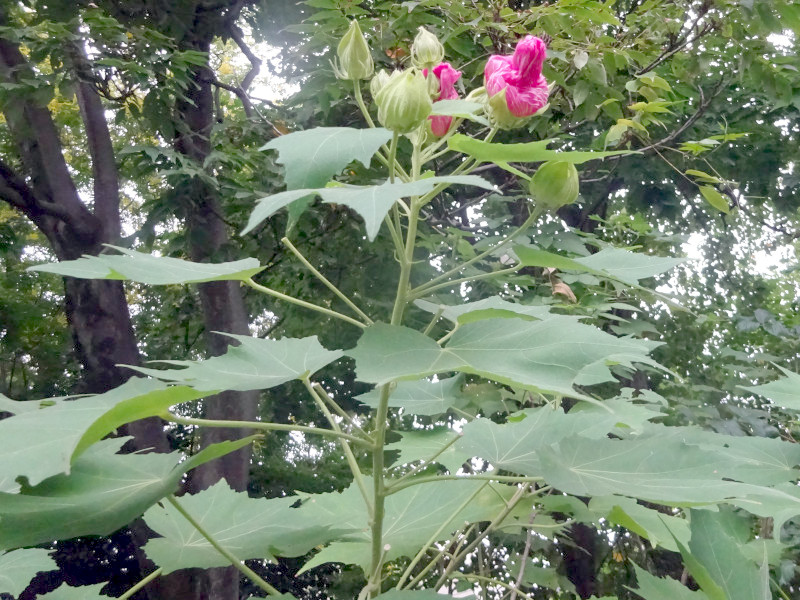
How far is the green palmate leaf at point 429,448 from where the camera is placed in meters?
0.79

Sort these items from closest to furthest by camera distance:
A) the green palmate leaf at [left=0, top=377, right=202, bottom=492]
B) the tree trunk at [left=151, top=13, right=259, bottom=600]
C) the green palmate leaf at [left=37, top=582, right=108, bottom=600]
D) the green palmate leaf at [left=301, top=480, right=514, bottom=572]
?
the green palmate leaf at [left=0, top=377, right=202, bottom=492] < the green palmate leaf at [left=37, top=582, right=108, bottom=600] < the green palmate leaf at [left=301, top=480, right=514, bottom=572] < the tree trunk at [left=151, top=13, right=259, bottom=600]

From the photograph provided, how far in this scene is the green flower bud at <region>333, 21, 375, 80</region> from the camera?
0.69 metres

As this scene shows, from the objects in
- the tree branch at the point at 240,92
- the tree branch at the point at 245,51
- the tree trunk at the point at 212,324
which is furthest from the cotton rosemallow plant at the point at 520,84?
the tree branch at the point at 245,51

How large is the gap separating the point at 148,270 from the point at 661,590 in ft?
1.72

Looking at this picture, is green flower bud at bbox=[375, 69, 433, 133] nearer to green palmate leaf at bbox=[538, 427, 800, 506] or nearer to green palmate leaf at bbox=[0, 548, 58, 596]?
green palmate leaf at bbox=[538, 427, 800, 506]

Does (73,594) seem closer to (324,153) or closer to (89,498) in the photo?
(89,498)

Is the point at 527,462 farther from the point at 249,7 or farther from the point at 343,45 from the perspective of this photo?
the point at 249,7

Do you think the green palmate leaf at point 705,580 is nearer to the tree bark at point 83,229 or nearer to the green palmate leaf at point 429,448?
the green palmate leaf at point 429,448

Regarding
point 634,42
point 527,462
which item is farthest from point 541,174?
point 634,42

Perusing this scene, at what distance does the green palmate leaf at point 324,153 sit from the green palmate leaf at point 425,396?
0.34 meters

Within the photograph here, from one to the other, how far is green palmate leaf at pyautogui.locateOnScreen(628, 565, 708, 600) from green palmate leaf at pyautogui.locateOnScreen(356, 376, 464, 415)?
0.93ft

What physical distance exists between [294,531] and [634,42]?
1.90 m

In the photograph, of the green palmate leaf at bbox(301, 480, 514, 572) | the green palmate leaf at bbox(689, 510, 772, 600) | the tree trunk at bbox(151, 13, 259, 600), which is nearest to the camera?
the green palmate leaf at bbox(689, 510, 772, 600)

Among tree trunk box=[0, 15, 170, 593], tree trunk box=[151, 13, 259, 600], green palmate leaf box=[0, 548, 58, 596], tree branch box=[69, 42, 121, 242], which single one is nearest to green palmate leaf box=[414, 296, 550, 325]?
green palmate leaf box=[0, 548, 58, 596]
